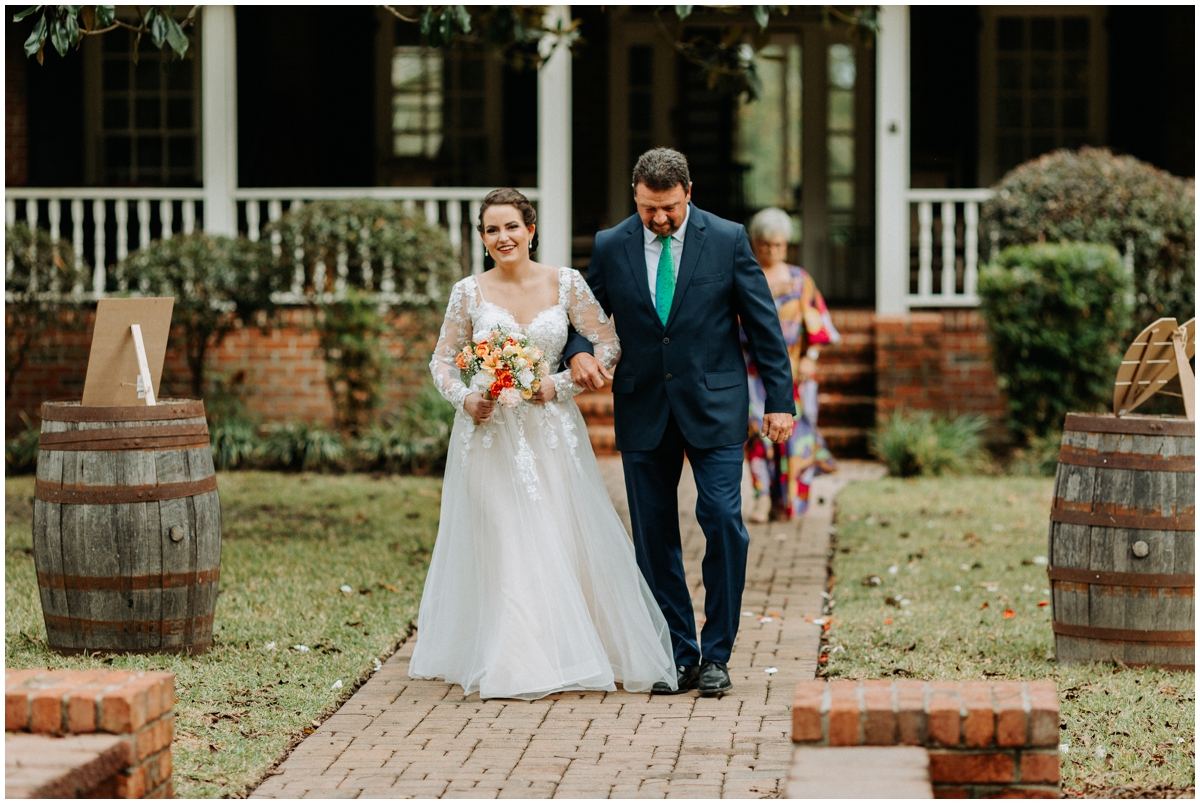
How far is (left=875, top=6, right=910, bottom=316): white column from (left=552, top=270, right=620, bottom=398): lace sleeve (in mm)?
6954

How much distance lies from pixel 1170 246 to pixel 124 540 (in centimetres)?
871

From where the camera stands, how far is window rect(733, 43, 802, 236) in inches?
570

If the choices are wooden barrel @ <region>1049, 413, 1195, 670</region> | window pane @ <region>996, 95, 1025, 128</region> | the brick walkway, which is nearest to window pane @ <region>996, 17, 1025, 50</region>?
window pane @ <region>996, 95, 1025, 128</region>

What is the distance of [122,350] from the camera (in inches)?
209

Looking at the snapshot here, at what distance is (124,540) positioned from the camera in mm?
5012

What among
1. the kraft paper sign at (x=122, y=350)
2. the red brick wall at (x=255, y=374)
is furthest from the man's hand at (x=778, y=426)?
the red brick wall at (x=255, y=374)

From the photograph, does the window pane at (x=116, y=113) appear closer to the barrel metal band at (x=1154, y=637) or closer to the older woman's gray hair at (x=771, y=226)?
the older woman's gray hair at (x=771, y=226)

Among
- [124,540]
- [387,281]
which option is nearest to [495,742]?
[124,540]

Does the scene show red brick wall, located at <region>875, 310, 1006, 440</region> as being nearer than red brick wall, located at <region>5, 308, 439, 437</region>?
Yes

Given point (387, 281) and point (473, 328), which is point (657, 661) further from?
point (387, 281)

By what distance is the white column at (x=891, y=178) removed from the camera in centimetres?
1157

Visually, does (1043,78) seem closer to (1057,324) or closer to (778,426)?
(1057,324)

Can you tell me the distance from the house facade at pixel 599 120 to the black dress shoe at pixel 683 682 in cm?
734

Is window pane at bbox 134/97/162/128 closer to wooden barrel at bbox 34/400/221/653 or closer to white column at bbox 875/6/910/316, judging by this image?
white column at bbox 875/6/910/316
